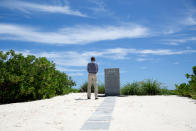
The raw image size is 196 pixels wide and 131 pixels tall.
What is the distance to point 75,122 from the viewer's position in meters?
5.29

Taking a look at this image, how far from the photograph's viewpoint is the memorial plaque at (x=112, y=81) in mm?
13844

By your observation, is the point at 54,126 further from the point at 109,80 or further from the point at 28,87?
the point at 109,80

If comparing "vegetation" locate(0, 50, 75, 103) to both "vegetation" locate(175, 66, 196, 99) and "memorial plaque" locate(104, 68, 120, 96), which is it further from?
"vegetation" locate(175, 66, 196, 99)

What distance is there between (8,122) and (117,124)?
275 cm

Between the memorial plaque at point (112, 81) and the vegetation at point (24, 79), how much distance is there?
3432mm

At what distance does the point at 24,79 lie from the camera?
35.5 feet

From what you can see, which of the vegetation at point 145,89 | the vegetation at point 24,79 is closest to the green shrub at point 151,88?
the vegetation at point 145,89

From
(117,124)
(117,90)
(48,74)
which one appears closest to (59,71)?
(48,74)

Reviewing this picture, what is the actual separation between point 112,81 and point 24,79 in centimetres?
554

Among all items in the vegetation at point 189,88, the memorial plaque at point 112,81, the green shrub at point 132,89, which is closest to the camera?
the vegetation at point 189,88

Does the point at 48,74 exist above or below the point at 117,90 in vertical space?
above

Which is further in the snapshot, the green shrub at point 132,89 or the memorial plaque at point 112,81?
the green shrub at point 132,89

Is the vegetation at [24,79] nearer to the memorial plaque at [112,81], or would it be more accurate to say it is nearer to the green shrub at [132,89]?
the memorial plaque at [112,81]

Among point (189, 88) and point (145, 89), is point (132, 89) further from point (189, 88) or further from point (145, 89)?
point (189, 88)
